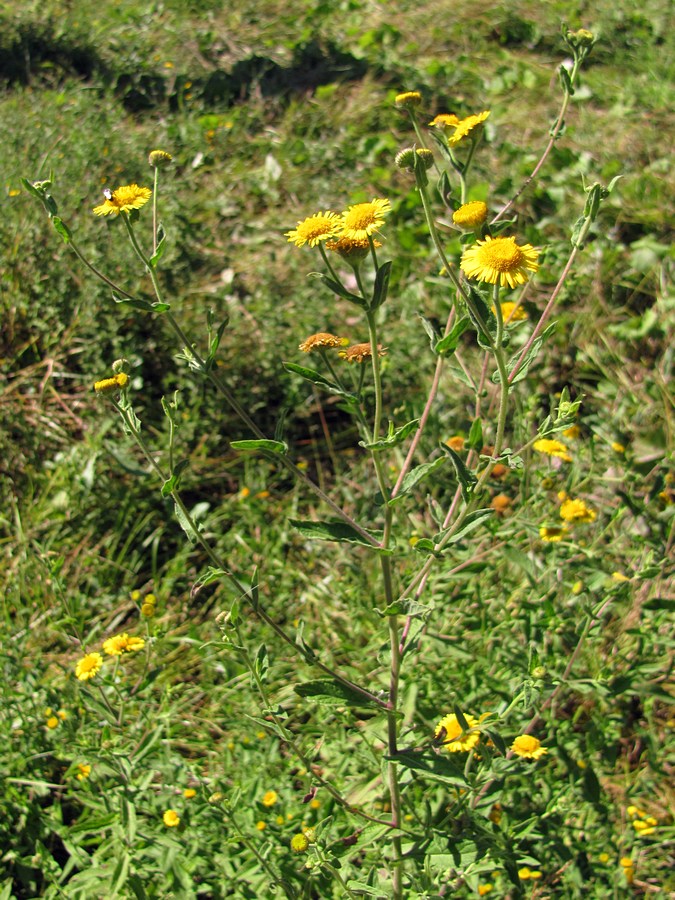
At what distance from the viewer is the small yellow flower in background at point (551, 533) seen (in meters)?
2.13

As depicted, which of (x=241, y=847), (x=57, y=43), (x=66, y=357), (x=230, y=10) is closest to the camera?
(x=241, y=847)

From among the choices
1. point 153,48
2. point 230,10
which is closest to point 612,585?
point 153,48

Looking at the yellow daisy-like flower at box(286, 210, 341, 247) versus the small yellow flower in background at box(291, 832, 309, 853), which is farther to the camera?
the small yellow flower in background at box(291, 832, 309, 853)

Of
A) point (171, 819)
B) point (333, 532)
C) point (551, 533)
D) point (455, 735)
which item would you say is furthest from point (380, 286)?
point (171, 819)

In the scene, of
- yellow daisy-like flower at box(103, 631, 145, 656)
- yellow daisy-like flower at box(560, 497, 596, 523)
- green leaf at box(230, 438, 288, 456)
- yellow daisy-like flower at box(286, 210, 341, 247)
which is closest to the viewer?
green leaf at box(230, 438, 288, 456)

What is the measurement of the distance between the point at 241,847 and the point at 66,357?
219 cm

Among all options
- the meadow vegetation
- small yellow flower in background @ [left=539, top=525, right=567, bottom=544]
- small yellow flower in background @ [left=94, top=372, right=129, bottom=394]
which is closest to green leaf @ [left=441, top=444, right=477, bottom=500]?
the meadow vegetation

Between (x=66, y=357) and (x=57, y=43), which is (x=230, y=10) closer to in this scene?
(x=57, y=43)

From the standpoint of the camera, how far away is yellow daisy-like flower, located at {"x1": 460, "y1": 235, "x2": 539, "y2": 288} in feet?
4.32

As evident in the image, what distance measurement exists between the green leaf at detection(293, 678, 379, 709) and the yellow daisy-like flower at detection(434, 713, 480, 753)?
24 cm

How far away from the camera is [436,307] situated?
3559mm

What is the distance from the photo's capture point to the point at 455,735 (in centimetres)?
171

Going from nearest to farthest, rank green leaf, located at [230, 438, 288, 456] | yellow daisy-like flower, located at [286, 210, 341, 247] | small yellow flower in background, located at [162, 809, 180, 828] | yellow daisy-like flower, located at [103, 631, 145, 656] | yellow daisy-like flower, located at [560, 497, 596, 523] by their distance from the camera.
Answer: green leaf, located at [230, 438, 288, 456], yellow daisy-like flower, located at [286, 210, 341, 247], small yellow flower in background, located at [162, 809, 180, 828], yellow daisy-like flower, located at [103, 631, 145, 656], yellow daisy-like flower, located at [560, 497, 596, 523]

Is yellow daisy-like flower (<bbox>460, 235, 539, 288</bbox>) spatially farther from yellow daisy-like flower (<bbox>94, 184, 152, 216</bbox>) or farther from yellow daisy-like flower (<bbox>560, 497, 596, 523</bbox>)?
yellow daisy-like flower (<bbox>560, 497, 596, 523</bbox>)
